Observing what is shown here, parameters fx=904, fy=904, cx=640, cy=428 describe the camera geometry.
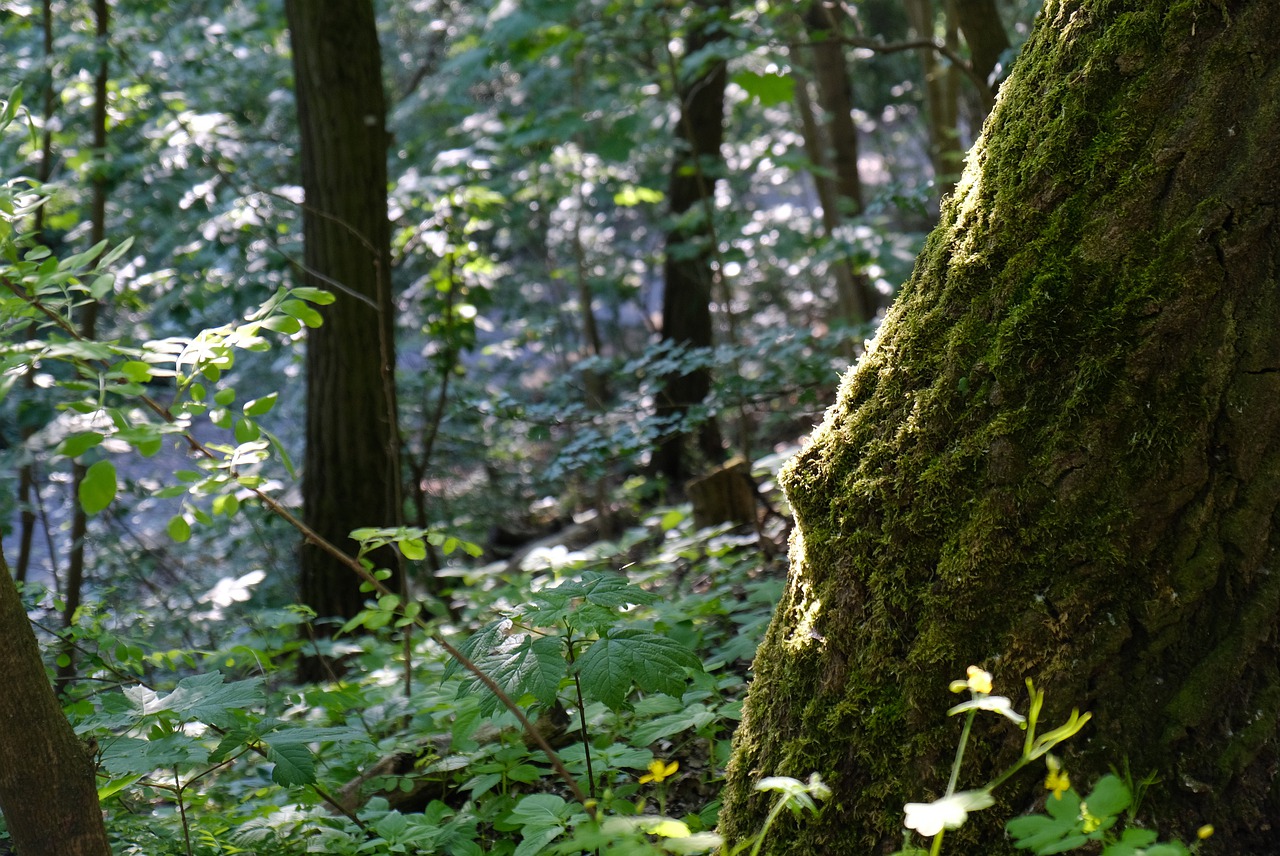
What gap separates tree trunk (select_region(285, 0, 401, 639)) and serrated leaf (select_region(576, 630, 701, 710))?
3.46 m

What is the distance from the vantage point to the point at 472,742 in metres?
2.29

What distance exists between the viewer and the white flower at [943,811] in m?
1.15

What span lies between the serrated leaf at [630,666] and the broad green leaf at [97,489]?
86cm

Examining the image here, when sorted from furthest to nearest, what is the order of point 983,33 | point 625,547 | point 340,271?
point 340,271, point 983,33, point 625,547

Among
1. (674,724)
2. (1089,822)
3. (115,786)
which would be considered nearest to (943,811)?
(1089,822)

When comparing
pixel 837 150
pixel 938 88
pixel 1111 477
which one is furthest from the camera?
pixel 837 150

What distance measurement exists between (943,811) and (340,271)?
456cm

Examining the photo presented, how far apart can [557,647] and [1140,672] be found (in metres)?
1.00

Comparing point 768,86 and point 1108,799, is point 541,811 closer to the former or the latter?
point 1108,799

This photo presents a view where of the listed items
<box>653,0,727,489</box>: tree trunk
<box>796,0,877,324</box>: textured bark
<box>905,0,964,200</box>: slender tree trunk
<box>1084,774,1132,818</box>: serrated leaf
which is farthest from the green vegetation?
<box>796,0,877,324</box>: textured bark

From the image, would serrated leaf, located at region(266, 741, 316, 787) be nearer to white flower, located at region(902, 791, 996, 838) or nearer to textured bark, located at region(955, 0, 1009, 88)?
white flower, located at region(902, 791, 996, 838)

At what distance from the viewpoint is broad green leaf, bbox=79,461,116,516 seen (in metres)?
1.24

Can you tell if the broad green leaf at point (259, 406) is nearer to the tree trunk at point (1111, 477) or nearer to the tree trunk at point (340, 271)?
the tree trunk at point (1111, 477)

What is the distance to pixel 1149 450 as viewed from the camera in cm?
140
